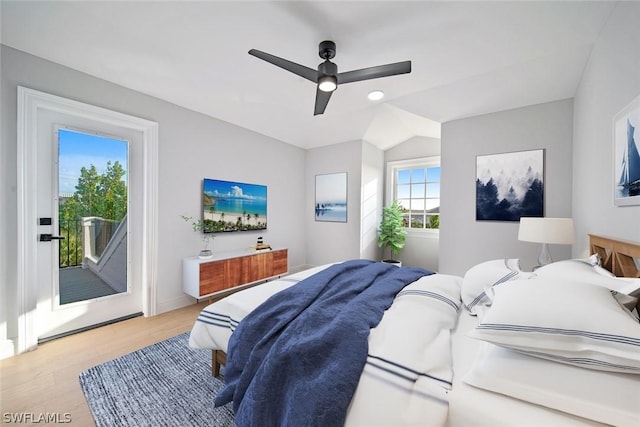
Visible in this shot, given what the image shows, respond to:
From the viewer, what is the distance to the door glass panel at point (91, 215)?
2.42 metres

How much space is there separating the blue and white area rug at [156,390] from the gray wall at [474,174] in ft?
10.5

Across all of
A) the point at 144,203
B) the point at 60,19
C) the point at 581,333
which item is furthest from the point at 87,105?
the point at 581,333

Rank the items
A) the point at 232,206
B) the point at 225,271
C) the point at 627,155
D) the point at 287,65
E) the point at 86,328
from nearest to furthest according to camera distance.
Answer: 1. the point at 627,155
2. the point at 287,65
3. the point at 86,328
4. the point at 225,271
5. the point at 232,206

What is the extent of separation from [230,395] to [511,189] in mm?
3573

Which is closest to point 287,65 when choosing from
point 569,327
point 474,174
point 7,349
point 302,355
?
point 302,355

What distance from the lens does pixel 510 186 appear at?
3096 mm

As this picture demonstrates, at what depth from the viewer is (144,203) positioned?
2.90 meters

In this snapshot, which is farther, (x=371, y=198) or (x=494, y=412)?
(x=371, y=198)

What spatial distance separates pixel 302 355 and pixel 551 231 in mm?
2550

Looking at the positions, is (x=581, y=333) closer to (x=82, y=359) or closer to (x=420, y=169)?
(x=82, y=359)

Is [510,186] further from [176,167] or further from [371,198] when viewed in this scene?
[176,167]

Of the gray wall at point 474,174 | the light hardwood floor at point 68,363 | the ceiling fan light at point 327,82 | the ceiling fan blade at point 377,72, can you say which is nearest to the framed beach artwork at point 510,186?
the gray wall at point 474,174

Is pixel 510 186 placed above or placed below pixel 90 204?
above

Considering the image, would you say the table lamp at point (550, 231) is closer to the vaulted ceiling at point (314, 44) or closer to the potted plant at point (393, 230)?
the vaulted ceiling at point (314, 44)
